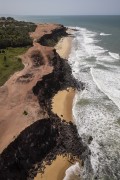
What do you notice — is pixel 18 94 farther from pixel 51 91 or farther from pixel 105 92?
pixel 105 92

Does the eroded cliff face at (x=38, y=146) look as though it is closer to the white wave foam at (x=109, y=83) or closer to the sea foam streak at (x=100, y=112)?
the sea foam streak at (x=100, y=112)

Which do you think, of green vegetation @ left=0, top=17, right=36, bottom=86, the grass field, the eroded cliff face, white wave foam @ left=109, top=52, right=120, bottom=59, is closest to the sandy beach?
the eroded cliff face

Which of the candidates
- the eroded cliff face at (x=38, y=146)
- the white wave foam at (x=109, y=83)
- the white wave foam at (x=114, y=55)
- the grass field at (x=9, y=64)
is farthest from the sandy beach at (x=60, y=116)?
the white wave foam at (x=114, y=55)

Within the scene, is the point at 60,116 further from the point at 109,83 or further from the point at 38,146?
the point at 109,83

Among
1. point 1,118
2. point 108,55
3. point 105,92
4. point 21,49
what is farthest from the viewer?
point 108,55

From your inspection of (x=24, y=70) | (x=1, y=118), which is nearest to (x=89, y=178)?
(x=1, y=118)

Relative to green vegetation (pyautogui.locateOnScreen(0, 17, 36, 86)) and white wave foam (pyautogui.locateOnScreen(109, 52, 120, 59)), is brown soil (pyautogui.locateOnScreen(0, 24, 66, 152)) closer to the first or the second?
green vegetation (pyautogui.locateOnScreen(0, 17, 36, 86))
